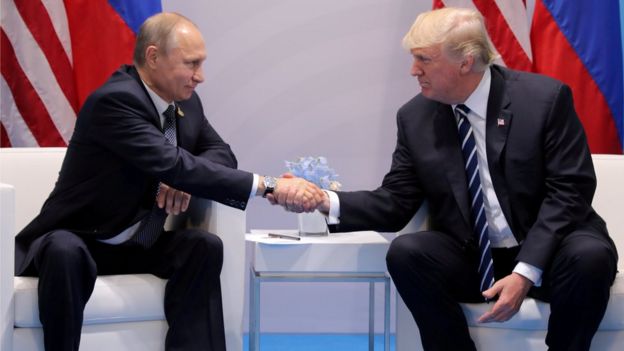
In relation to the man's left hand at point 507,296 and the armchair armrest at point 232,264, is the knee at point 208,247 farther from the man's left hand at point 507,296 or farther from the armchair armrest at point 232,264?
the man's left hand at point 507,296

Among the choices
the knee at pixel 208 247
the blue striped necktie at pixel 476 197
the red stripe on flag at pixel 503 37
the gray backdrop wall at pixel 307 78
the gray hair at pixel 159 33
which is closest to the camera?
the blue striped necktie at pixel 476 197

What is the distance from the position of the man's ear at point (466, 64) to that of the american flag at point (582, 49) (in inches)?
42.3

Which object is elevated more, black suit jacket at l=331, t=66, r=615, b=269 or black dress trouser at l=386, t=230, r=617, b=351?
black suit jacket at l=331, t=66, r=615, b=269

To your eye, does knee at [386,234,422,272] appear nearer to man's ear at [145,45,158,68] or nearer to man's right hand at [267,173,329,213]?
man's right hand at [267,173,329,213]

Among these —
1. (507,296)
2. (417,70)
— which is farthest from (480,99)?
(507,296)

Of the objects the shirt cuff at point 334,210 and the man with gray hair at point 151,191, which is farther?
the shirt cuff at point 334,210

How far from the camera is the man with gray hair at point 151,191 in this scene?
3.08 meters

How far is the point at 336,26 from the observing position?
14.7 ft

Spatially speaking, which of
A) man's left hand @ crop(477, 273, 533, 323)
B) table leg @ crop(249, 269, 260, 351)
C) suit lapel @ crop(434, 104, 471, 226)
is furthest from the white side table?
man's left hand @ crop(477, 273, 533, 323)

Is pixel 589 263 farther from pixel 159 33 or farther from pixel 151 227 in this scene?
pixel 159 33

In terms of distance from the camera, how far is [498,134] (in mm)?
3078

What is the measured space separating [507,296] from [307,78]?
6.53 ft

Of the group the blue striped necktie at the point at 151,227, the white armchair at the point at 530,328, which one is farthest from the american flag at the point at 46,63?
the white armchair at the point at 530,328

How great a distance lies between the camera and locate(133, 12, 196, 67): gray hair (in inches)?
127
